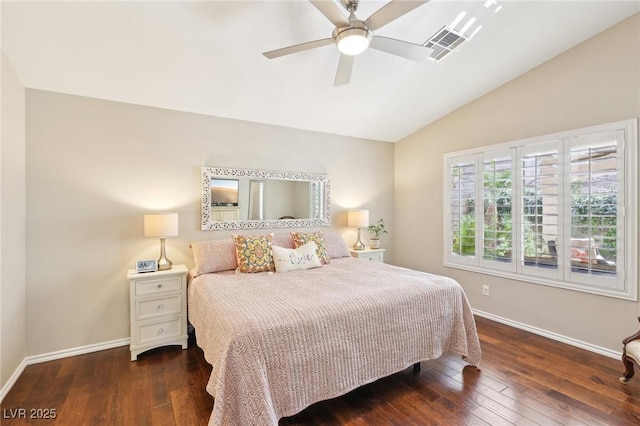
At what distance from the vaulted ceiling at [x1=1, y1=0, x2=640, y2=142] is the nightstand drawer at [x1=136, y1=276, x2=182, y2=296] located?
5.88 ft

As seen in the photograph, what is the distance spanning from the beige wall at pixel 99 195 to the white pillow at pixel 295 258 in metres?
0.86

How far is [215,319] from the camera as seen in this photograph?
1.90 m

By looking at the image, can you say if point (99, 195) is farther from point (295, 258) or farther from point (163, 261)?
point (295, 258)

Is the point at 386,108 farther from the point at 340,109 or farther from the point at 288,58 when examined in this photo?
the point at 288,58

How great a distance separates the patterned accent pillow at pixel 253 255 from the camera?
2.94 metres

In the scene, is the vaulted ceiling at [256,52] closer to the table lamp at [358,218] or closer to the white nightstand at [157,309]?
the table lamp at [358,218]

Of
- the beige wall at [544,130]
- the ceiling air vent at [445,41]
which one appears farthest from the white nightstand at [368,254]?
the ceiling air vent at [445,41]

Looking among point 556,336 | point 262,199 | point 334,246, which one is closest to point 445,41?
point 334,246

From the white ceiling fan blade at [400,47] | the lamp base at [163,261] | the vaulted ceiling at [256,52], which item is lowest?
the lamp base at [163,261]

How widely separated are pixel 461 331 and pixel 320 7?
2.59 meters

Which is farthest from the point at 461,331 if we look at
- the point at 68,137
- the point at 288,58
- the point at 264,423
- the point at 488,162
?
the point at 68,137

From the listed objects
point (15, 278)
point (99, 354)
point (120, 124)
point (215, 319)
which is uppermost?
point (120, 124)

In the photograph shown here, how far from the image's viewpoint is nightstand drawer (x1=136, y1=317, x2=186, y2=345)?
271 cm

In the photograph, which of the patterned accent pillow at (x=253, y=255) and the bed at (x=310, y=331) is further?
the patterned accent pillow at (x=253, y=255)
